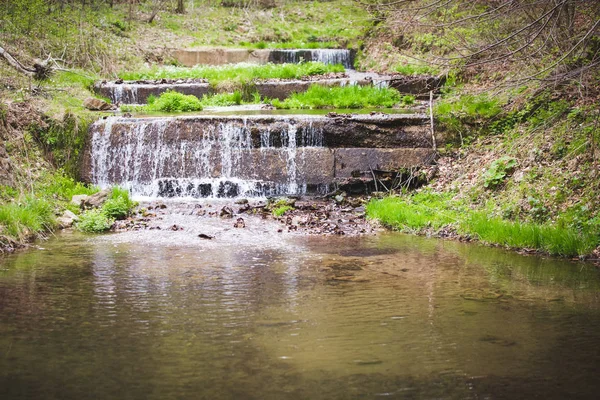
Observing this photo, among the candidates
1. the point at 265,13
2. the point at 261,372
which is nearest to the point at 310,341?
the point at 261,372

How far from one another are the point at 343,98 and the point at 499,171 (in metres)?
6.08

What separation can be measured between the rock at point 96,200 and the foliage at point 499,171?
6.90 m

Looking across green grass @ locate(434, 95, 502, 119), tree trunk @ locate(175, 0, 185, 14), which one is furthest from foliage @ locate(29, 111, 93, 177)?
tree trunk @ locate(175, 0, 185, 14)

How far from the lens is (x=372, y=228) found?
10.7m

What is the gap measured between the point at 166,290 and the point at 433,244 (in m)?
4.52

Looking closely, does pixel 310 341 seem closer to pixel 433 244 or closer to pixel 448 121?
pixel 433 244

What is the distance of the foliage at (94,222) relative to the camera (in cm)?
1035

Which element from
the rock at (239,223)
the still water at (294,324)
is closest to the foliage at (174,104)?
the rock at (239,223)

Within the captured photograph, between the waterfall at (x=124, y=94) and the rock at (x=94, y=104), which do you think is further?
the waterfall at (x=124, y=94)

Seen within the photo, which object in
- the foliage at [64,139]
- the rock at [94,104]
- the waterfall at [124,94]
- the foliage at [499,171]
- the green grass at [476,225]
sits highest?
the waterfall at [124,94]

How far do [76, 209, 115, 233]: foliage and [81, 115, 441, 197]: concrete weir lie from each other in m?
2.25

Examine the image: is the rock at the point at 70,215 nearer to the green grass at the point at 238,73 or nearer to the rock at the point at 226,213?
the rock at the point at 226,213

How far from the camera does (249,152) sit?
1327 cm

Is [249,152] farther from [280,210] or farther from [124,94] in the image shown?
[124,94]
